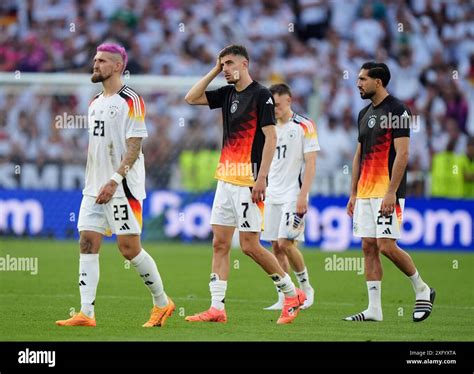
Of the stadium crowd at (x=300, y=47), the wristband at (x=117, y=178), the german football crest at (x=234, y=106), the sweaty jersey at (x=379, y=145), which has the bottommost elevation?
the wristband at (x=117, y=178)

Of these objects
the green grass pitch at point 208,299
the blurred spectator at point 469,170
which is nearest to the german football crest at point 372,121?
the green grass pitch at point 208,299

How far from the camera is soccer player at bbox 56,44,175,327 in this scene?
406 inches

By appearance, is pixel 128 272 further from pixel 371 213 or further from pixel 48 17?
pixel 48 17

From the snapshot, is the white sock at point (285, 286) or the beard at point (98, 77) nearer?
the beard at point (98, 77)

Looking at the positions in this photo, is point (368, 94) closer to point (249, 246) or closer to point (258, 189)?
point (258, 189)

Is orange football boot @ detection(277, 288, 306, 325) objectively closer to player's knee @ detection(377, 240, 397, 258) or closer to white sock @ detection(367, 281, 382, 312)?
white sock @ detection(367, 281, 382, 312)

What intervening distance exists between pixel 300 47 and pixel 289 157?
45.0 feet

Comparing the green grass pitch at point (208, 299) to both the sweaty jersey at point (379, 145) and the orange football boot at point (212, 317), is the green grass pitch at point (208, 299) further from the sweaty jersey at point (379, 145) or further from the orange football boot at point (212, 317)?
the sweaty jersey at point (379, 145)

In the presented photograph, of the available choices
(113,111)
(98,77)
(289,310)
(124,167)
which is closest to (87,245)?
(124,167)

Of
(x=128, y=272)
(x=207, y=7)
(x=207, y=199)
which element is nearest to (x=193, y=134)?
(x=207, y=199)

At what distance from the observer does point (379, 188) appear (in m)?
11.4

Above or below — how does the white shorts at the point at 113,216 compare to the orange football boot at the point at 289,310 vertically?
above

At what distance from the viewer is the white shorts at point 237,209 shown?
1097 cm
